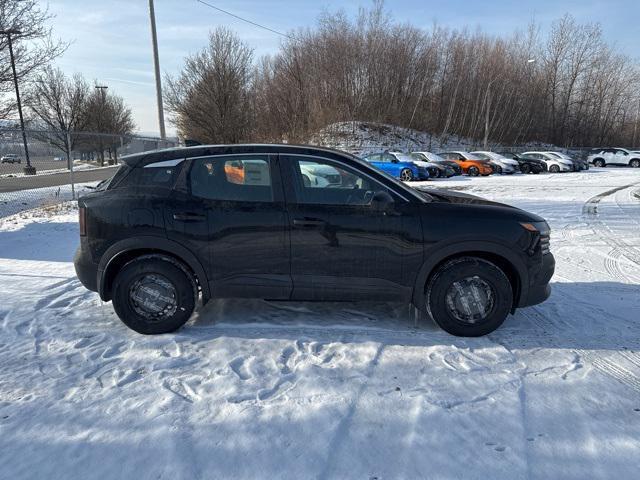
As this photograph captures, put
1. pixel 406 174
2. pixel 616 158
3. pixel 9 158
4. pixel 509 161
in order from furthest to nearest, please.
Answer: pixel 616 158, pixel 509 161, pixel 406 174, pixel 9 158

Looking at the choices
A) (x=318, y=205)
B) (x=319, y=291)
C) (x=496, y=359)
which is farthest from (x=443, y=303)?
(x=318, y=205)

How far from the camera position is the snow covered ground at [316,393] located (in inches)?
97.0

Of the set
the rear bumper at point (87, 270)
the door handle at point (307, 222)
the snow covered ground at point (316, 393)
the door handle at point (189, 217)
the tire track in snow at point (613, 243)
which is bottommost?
the snow covered ground at point (316, 393)

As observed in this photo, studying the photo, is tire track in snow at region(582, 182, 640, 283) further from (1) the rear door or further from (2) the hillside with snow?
(2) the hillside with snow

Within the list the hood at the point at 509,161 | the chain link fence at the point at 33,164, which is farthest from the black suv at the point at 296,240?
the hood at the point at 509,161

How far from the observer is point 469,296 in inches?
157

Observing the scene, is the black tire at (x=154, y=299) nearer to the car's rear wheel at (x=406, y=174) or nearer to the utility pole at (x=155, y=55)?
the utility pole at (x=155, y=55)

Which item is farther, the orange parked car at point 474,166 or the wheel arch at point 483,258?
the orange parked car at point 474,166

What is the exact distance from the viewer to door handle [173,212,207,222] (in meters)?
3.96

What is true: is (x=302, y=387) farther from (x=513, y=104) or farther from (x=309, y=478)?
(x=513, y=104)

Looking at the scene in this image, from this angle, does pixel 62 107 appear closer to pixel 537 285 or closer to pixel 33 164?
pixel 33 164

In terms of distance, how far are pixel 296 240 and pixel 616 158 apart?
4300 cm

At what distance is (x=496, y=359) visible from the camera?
3611 millimetres

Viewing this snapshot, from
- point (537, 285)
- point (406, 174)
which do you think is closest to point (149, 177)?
point (537, 285)
